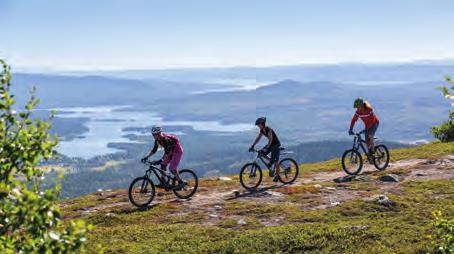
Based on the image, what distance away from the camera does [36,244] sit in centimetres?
802

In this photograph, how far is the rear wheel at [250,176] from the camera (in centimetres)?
2900

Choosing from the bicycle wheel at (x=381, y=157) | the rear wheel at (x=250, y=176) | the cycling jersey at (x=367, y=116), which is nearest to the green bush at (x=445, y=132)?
the bicycle wheel at (x=381, y=157)

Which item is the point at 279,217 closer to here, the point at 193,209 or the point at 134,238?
the point at 193,209

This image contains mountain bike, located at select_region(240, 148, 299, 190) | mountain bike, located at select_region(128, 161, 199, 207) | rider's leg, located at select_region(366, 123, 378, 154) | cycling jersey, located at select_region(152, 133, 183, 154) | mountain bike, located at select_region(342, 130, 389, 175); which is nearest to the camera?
cycling jersey, located at select_region(152, 133, 183, 154)

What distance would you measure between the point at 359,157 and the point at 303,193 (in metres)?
6.27

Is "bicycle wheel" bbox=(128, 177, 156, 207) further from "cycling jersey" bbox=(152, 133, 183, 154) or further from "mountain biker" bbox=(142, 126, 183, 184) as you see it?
"cycling jersey" bbox=(152, 133, 183, 154)

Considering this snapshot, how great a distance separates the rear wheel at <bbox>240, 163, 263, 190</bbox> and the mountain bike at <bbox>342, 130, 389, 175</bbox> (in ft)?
20.0

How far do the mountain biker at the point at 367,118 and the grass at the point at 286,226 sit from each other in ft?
13.6

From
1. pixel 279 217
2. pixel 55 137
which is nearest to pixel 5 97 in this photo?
pixel 55 137

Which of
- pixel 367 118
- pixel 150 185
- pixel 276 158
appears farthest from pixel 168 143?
pixel 367 118

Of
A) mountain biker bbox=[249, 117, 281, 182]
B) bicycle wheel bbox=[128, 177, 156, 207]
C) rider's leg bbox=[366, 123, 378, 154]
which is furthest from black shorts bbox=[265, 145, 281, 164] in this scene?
bicycle wheel bbox=[128, 177, 156, 207]

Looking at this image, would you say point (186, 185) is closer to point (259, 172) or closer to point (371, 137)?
point (259, 172)

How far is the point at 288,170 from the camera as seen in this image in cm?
3053

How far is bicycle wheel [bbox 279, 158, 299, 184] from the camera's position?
30.0m
